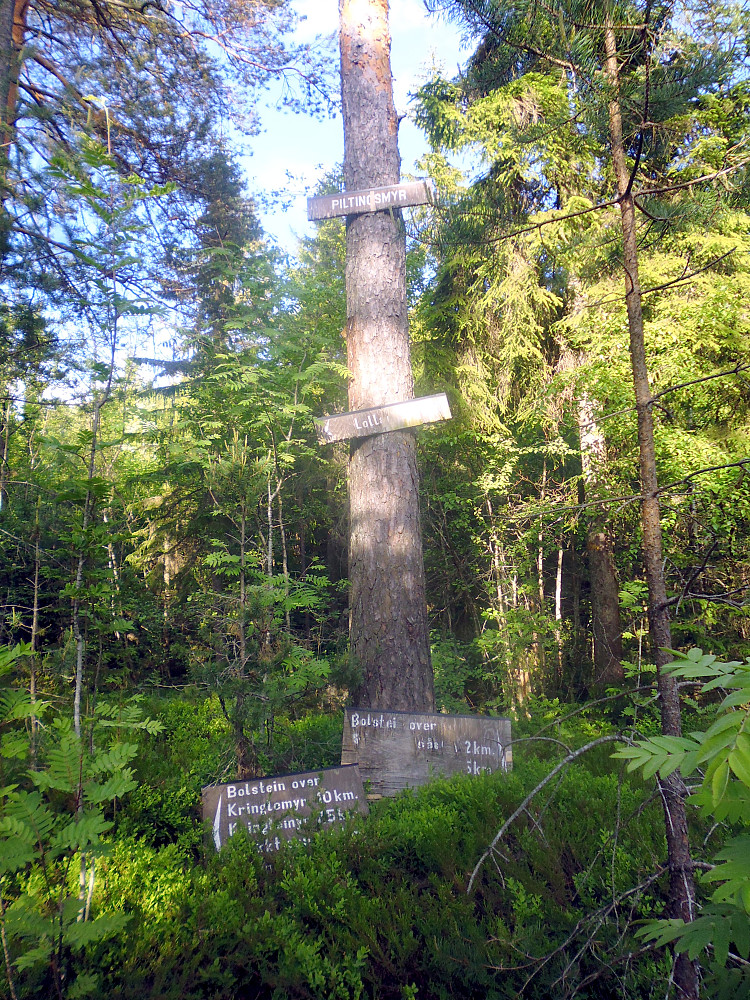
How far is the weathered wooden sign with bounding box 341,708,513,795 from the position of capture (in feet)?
13.4

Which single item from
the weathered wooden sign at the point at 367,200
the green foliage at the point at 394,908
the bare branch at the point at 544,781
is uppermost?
the weathered wooden sign at the point at 367,200

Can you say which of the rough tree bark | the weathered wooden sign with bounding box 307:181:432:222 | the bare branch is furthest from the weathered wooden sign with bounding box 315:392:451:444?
the bare branch

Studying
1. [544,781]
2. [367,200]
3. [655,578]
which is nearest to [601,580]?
[367,200]

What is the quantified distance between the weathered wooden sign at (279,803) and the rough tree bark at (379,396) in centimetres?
103

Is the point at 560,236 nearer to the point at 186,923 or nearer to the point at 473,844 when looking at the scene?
the point at 473,844

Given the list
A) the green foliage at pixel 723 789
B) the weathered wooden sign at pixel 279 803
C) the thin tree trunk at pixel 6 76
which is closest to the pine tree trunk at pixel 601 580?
the weathered wooden sign at pixel 279 803

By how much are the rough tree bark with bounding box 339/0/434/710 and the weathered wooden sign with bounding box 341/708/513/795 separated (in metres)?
0.61

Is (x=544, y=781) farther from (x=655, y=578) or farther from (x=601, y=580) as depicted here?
(x=601, y=580)

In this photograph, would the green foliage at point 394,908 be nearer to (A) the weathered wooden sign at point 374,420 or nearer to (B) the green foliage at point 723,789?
(B) the green foliage at point 723,789

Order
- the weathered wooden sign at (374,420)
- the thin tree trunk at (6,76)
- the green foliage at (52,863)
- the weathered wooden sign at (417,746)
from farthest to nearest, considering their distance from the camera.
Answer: the thin tree trunk at (6,76) < the weathered wooden sign at (374,420) < the weathered wooden sign at (417,746) < the green foliage at (52,863)

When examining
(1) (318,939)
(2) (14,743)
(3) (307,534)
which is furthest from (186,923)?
(3) (307,534)

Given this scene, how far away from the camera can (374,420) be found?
16.3 feet

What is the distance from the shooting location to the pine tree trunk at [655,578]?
216cm

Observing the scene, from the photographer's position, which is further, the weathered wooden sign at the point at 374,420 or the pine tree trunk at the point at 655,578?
the weathered wooden sign at the point at 374,420
